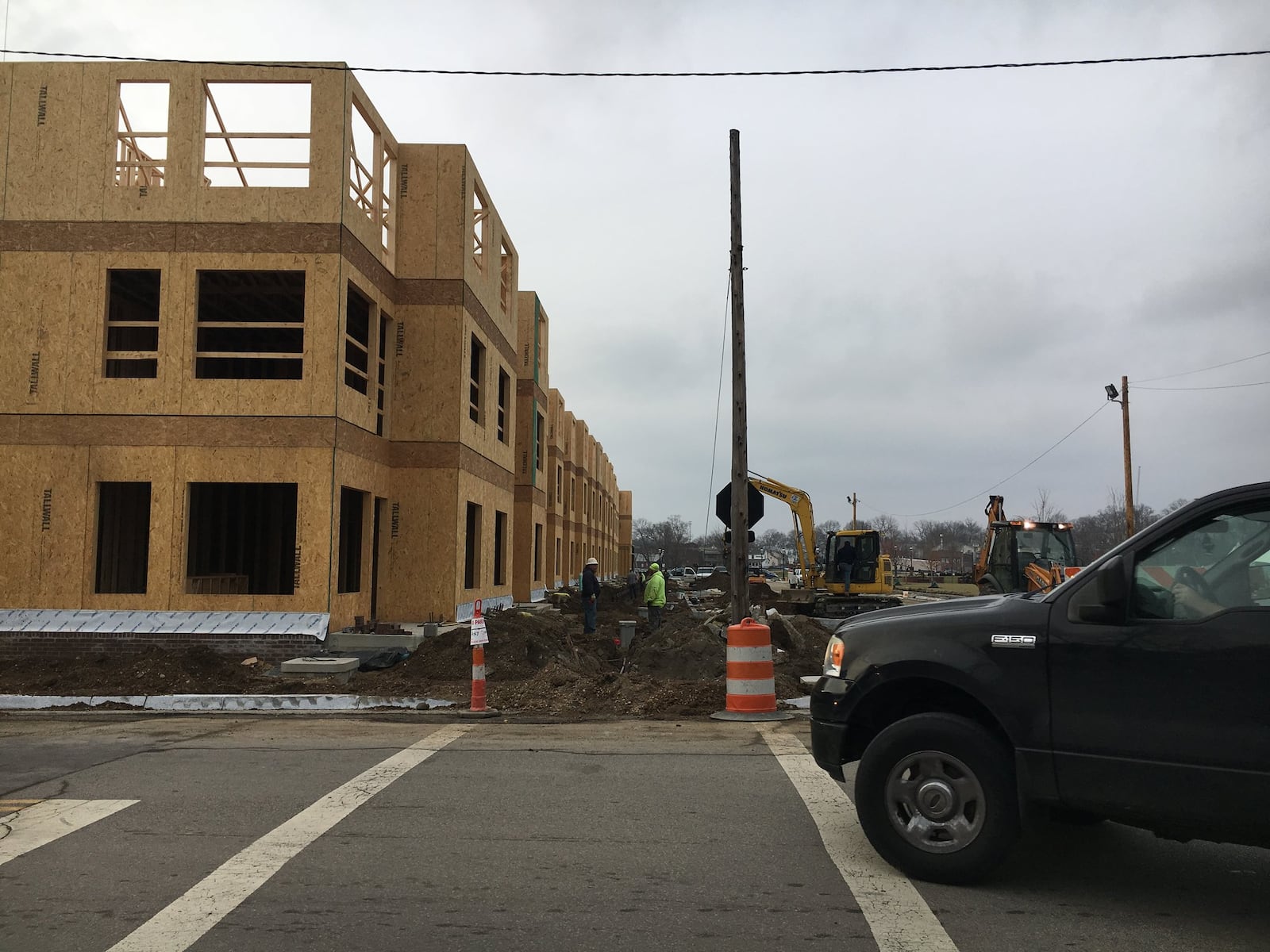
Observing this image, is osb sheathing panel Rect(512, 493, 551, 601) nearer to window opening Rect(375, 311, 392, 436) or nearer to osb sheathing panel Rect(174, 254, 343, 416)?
window opening Rect(375, 311, 392, 436)

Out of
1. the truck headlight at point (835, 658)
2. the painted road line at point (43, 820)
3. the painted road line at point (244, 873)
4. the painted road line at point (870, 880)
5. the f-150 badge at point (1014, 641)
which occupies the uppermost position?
the f-150 badge at point (1014, 641)

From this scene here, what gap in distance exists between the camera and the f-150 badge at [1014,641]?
479 centimetres

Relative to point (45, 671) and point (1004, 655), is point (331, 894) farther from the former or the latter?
point (45, 671)

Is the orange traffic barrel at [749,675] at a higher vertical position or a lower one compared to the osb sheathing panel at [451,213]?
lower

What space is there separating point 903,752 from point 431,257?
58.6ft

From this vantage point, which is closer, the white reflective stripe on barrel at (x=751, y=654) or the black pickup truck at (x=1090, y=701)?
the black pickup truck at (x=1090, y=701)

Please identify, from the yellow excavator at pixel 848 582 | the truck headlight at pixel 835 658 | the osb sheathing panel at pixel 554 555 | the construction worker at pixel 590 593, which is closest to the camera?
the truck headlight at pixel 835 658

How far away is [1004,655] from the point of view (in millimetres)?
4855

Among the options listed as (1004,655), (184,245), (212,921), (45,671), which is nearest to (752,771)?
(1004,655)

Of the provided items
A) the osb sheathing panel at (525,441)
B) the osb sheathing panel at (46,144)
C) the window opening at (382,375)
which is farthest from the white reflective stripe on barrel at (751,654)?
the osb sheathing panel at (525,441)

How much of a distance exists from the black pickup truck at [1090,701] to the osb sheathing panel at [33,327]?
1627 cm

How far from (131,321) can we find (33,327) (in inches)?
125

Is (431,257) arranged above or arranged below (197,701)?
above

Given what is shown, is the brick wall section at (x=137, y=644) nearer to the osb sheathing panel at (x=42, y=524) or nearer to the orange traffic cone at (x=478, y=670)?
the osb sheathing panel at (x=42, y=524)
